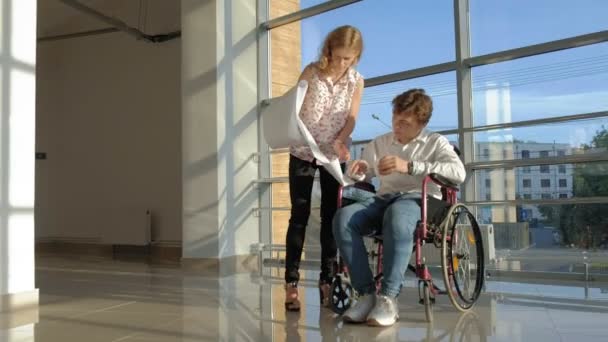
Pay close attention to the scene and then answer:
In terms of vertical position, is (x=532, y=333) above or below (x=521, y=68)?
below

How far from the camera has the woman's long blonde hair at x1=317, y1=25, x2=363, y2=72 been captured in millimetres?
2367

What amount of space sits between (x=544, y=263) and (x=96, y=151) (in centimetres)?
491

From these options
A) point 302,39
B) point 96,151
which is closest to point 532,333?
point 302,39

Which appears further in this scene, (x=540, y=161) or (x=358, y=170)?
(x=540, y=161)

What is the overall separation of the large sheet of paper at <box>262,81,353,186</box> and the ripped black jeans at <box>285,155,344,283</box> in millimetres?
119

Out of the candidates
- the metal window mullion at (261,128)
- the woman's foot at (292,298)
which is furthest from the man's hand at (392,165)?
the metal window mullion at (261,128)

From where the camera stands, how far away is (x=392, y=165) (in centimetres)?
213

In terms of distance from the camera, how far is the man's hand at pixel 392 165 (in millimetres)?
2127

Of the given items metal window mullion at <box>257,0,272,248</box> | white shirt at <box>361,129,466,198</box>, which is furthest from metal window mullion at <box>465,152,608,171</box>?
metal window mullion at <box>257,0,272,248</box>

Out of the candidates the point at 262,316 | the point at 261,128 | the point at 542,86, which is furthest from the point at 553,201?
the point at 261,128

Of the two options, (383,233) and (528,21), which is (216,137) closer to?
(528,21)

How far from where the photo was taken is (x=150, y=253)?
20.1 feet

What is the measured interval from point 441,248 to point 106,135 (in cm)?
523

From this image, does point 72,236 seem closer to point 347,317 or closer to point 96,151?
point 96,151
